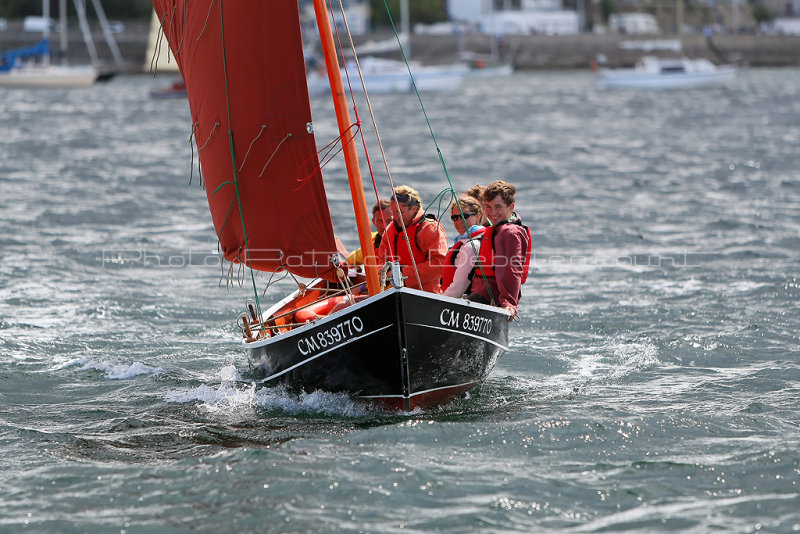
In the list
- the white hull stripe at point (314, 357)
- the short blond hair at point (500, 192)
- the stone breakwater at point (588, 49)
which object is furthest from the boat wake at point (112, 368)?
the stone breakwater at point (588, 49)

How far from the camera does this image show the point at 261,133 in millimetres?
9016

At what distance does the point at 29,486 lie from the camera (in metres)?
7.22

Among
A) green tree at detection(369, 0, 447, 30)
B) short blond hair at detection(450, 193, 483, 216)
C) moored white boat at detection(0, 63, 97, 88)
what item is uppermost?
green tree at detection(369, 0, 447, 30)

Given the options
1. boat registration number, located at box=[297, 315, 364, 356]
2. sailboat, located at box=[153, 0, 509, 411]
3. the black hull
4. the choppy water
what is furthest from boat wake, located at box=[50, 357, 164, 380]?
boat registration number, located at box=[297, 315, 364, 356]

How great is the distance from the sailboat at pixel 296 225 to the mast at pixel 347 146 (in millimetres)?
11

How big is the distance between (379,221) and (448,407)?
6.20ft

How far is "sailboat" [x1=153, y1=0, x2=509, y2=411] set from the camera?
8.39m

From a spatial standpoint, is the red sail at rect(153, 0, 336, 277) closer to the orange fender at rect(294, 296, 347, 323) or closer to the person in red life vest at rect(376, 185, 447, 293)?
the person in red life vest at rect(376, 185, 447, 293)

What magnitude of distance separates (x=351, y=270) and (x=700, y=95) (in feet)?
191

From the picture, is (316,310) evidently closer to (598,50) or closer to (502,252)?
(502,252)

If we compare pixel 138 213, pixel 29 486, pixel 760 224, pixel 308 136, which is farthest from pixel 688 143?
pixel 29 486

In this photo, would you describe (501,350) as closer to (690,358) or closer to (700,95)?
(690,358)

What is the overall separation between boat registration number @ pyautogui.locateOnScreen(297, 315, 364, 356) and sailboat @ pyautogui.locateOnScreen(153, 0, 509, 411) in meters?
0.01

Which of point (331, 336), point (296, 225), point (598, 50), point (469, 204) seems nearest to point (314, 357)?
point (331, 336)
